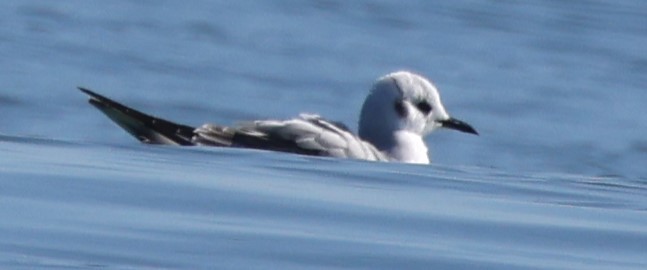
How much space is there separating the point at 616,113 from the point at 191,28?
5.47 m

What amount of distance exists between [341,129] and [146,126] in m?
1.17

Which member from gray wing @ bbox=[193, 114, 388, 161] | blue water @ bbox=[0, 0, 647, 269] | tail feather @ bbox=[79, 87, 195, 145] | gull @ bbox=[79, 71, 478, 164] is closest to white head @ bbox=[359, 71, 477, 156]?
gull @ bbox=[79, 71, 478, 164]

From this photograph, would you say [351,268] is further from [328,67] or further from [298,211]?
[328,67]

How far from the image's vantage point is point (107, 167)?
9.26 metres

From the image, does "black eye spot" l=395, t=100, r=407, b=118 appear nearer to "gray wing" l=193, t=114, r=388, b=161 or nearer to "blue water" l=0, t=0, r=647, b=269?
"blue water" l=0, t=0, r=647, b=269

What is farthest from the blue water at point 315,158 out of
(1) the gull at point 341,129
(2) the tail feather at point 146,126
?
(1) the gull at point 341,129

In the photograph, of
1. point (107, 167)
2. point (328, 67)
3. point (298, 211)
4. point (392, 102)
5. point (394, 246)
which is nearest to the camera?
point (394, 246)

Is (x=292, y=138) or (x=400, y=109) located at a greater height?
(x=400, y=109)

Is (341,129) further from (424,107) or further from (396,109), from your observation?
(424,107)

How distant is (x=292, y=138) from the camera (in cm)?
1289

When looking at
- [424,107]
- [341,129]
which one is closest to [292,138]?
[341,129]

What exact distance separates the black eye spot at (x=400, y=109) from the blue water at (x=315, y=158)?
0.46 meters

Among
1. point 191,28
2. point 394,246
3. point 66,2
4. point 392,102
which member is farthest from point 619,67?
point 394,246

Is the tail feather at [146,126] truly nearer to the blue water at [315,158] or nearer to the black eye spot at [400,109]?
the blue water at [315,158]
